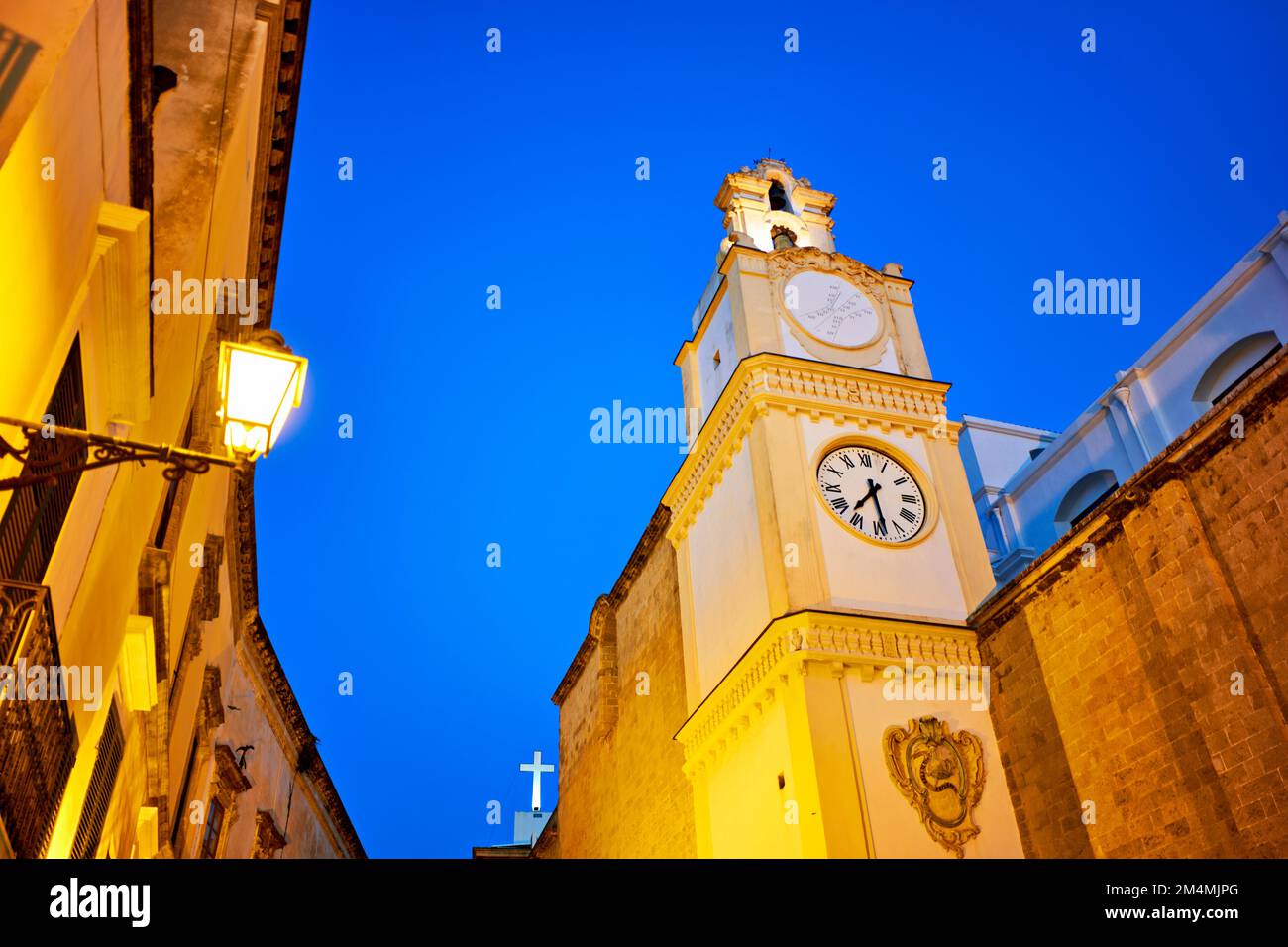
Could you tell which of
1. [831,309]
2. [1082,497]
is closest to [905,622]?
[831,309]

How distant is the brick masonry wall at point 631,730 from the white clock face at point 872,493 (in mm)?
4838

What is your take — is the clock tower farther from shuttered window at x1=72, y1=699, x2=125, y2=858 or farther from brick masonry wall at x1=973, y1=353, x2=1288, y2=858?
shuttered window at x1=72, y1=699, x2=125, y2=858

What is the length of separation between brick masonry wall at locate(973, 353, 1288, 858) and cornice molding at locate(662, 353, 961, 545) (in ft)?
11.2

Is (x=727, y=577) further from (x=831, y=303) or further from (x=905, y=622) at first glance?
(x=831, y=303)

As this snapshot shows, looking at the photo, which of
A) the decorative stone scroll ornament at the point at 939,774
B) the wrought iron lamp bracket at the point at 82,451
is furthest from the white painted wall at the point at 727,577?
the wrought iron lamp bracket at the point at 82,451

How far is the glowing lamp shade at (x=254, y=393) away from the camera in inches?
170

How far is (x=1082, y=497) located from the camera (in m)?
19.7

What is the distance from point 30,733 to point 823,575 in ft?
27.3

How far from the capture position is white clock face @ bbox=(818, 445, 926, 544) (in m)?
12.4

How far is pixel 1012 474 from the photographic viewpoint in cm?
2233
